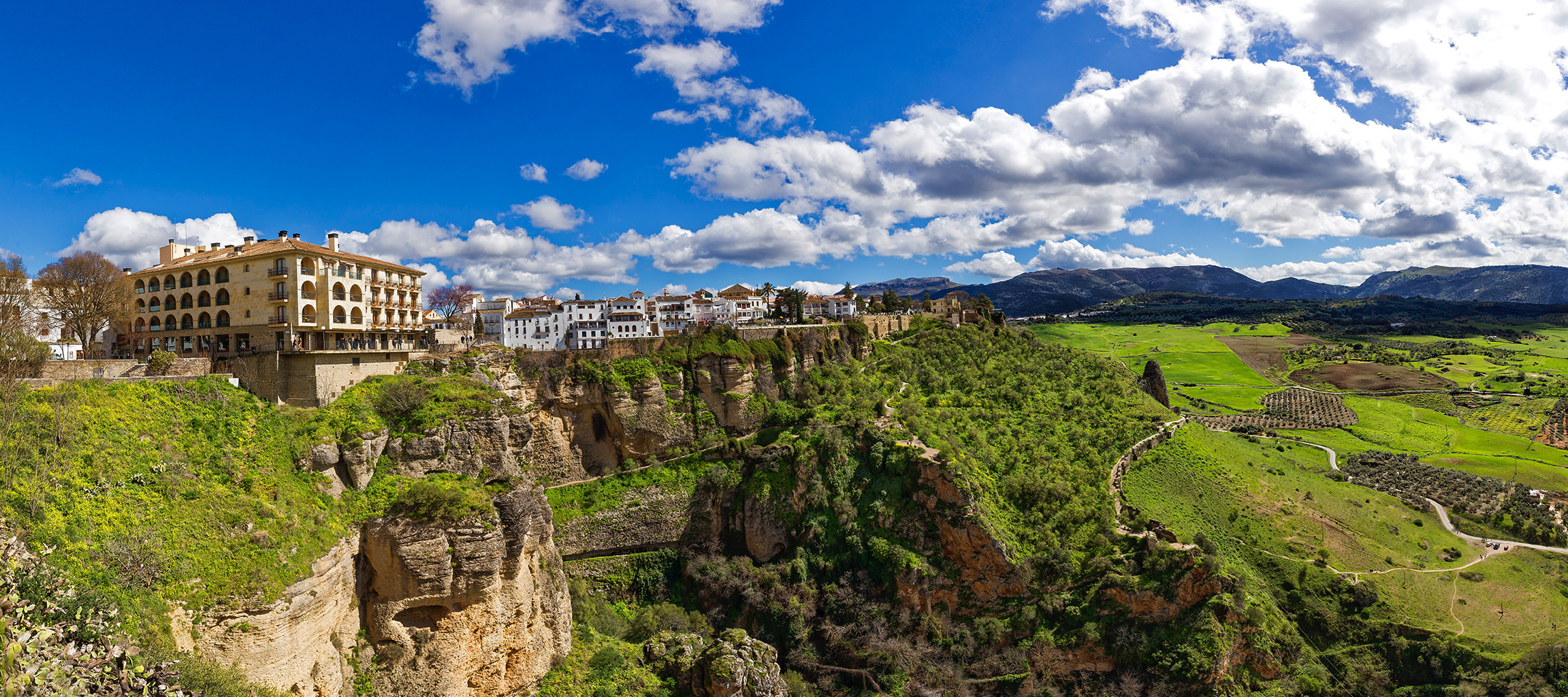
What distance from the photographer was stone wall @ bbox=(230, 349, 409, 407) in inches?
1339

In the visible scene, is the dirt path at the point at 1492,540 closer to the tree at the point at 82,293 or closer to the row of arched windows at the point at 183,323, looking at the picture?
the row of arched windows at the point at 183,323

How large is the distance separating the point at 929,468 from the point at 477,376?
30.7m

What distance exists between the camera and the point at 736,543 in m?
46.2

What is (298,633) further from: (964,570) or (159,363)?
(964,570)

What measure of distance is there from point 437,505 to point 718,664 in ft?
50.0

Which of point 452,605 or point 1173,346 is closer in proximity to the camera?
point 452,605

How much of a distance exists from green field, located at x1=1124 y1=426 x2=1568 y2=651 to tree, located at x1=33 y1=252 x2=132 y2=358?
6707 cm

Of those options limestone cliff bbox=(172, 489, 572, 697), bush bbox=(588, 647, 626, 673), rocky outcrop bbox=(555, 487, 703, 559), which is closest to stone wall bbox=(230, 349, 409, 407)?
limestone cliff bbox=(172, 489, 572, 697)

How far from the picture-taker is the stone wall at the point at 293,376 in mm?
34000

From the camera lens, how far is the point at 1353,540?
48.7 meters

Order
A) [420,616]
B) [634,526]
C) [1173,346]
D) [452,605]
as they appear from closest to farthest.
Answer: [420,616] < [452,605] < [634,526] < [1173,346]

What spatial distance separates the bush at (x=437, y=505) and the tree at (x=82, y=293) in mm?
26417

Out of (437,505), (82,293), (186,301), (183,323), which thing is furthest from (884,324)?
(82,293)

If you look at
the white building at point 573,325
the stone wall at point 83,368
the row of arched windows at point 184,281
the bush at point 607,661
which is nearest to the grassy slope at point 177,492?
the stone wall at point 83,368
